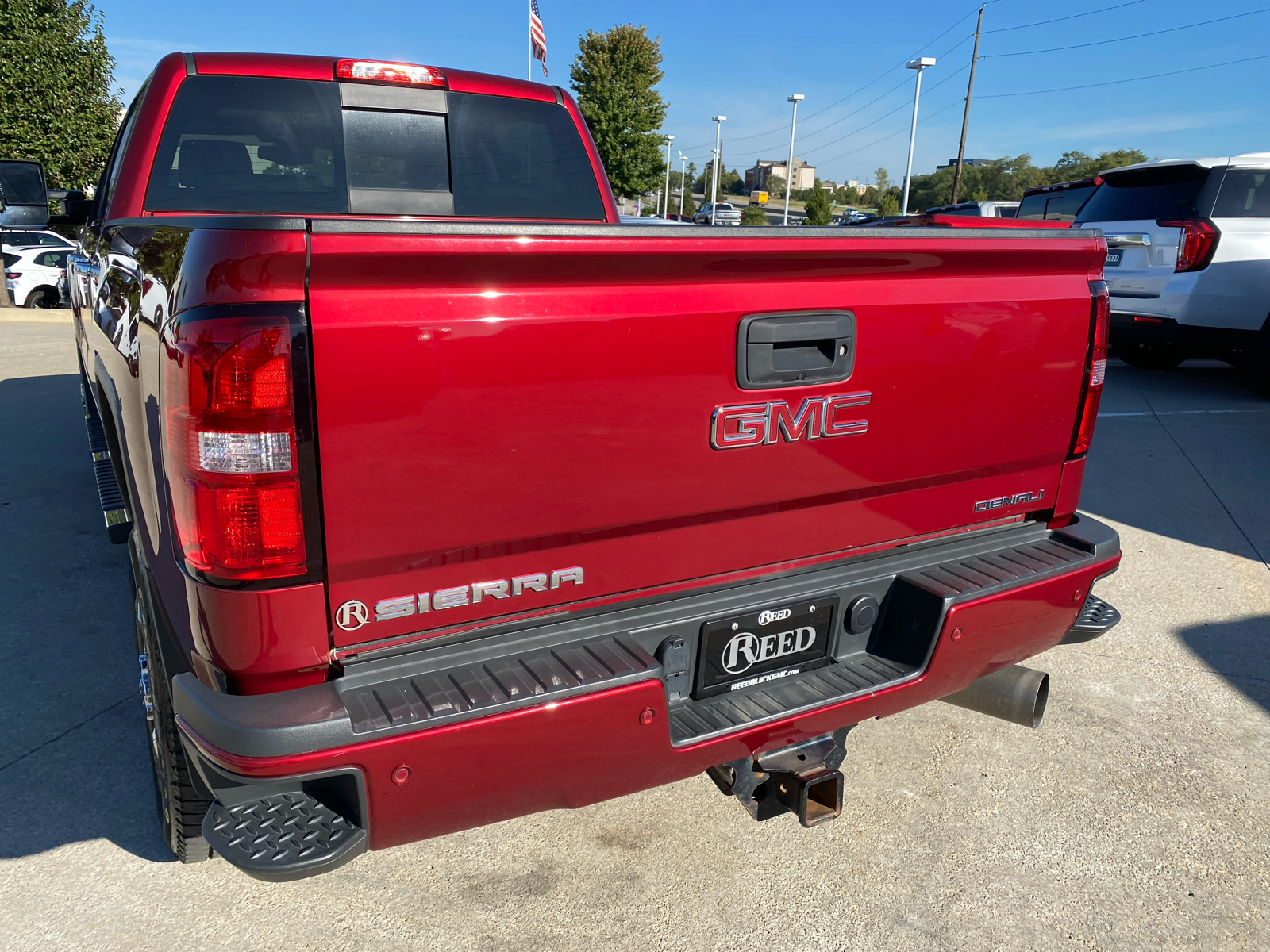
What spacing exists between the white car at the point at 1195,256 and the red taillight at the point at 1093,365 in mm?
6807

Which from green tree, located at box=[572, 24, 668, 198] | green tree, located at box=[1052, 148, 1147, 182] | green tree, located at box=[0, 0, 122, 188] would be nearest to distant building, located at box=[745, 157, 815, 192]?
green tree, located at box=[1052, 148, 1147, 182]

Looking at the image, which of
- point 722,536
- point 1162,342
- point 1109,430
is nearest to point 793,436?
point 722,536

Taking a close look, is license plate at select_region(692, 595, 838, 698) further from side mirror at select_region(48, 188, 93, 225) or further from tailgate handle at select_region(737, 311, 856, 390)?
side mirror at select_region(48, 188, 93, 225)

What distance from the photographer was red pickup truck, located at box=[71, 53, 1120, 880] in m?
1.57

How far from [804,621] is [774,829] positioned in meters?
0.80

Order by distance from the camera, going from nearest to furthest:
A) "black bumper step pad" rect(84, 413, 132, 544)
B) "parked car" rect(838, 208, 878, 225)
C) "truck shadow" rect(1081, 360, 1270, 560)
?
"black bumper step pad" rect(84, 413, 132, 544), "truck shadow" rect(1081, 360, 1270, 560), "parked car" rect(838, 208, 878, 225)

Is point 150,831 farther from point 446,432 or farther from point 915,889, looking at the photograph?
point 915,889

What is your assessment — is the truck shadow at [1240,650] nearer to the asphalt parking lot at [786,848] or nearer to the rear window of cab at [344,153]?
the asphalt parking lot at [786,848]

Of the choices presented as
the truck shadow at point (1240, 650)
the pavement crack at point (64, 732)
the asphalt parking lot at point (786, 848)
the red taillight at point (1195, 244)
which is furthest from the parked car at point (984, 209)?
the pavement crack at point (64, 732)

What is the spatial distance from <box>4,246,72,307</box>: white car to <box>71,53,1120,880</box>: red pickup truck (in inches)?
626

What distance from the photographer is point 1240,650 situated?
378 centimetres

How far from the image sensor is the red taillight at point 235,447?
4.94 feet

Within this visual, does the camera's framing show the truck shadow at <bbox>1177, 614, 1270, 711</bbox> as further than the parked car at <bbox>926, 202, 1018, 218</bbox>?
No

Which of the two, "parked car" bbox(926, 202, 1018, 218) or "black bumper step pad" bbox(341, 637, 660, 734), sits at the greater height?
"parked car" bbox(926, 202, 1018, 218)
